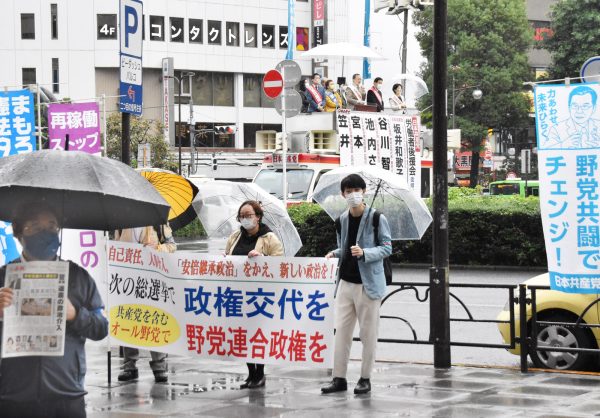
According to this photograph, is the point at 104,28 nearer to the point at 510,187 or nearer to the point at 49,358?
the point at 510,187

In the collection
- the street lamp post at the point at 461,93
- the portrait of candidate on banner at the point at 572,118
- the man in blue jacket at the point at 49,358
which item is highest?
the street lamp post at the point at 461,93

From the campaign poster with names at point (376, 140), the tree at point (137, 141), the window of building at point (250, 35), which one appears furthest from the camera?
the window of building at point (250, 35)

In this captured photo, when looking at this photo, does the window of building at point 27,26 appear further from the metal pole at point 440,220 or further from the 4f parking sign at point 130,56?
the metal pole at point 440,220

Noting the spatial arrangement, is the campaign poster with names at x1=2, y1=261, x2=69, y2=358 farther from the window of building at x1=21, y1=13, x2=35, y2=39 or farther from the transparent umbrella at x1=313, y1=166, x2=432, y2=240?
the window of building at x1=21, y1=13, x2=35, y2=39

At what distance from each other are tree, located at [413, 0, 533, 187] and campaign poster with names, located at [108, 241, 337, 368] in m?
56.1

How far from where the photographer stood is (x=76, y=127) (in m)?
14.3

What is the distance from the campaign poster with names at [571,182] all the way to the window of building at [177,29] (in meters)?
64.7

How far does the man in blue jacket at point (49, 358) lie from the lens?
16.5 feet

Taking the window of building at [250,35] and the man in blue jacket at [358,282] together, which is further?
the window of building at [250,35]

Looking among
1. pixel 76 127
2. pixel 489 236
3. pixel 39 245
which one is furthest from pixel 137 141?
pixel 39 245

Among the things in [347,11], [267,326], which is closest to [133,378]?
[267,326]

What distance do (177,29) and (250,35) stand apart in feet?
19.1

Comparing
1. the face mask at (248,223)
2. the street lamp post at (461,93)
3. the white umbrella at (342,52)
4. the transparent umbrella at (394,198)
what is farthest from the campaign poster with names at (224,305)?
the street lamp post at (461,93)

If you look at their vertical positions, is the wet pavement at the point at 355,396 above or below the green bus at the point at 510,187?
below
